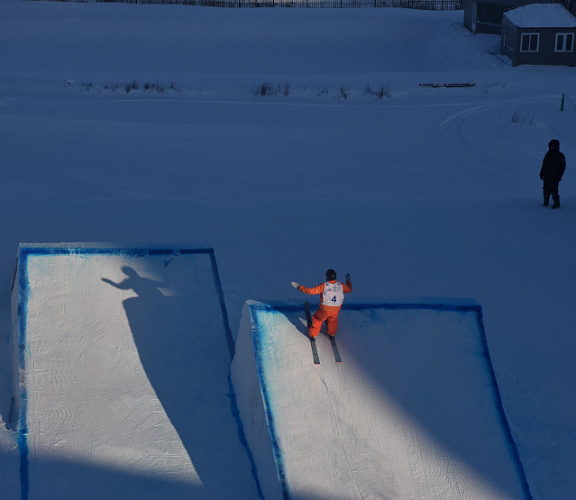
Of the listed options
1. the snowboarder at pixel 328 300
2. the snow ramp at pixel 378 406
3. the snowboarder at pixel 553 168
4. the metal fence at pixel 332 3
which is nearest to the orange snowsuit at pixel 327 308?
the snowboarder at pixel 328 300

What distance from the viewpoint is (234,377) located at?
9.44 metres

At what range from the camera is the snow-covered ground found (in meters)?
12.1

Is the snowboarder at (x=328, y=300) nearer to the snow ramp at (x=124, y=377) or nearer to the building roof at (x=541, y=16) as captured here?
the snow ramp at (x=124, y=377)

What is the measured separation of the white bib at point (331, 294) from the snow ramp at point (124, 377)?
5.24 ft

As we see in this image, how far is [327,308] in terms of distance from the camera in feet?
29.2

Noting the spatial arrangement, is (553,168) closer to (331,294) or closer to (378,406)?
(331,294)

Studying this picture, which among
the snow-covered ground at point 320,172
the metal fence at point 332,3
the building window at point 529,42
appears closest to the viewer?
the snow-covered ground at point 320,172

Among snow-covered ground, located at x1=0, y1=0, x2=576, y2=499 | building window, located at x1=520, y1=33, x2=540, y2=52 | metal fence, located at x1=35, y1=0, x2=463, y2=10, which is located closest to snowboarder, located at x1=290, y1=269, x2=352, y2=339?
snow-covered ground, located at x1=0, y1=0, x2=576, y2=499

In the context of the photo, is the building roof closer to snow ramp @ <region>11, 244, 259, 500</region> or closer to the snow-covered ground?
the snow-covered ground

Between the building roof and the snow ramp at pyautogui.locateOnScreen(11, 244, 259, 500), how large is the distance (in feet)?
77.1

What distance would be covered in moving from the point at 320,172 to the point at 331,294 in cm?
1058

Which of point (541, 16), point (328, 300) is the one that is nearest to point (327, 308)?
point (328, 300)

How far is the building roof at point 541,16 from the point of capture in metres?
30.4

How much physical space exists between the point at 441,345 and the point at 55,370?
4.29 m
